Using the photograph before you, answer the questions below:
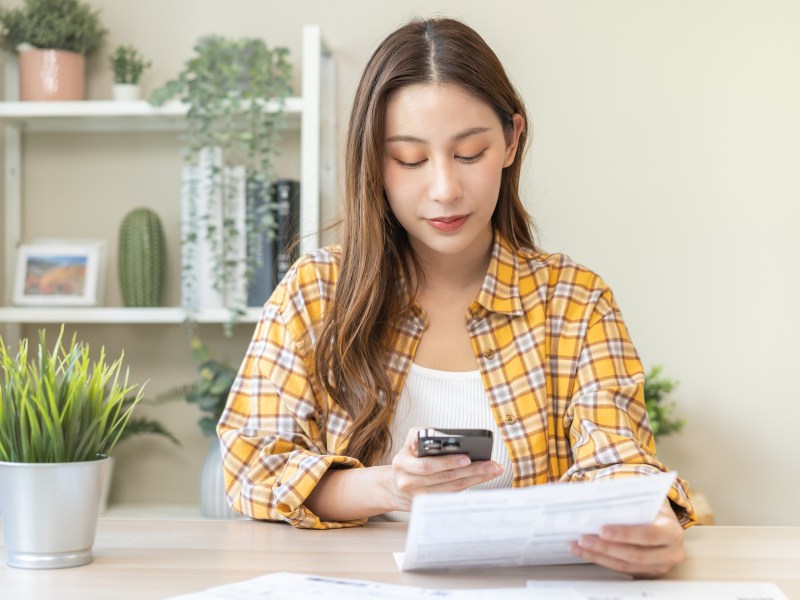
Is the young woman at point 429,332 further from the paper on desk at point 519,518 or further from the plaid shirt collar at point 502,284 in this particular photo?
the paper on desk at point 519,518

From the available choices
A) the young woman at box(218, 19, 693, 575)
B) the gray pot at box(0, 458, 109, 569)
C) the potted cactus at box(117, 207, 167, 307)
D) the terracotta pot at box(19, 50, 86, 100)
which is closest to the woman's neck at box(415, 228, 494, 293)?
the young woman at box(218, 19, 693, 575)

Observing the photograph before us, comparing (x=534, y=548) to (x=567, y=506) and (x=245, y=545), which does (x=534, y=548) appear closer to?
(x=567, y=506)

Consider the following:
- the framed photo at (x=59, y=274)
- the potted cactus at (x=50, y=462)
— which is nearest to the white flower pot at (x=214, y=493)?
the framed photo at (x=59, y=274)

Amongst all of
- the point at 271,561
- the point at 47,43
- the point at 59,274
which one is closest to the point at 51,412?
the point at 271,561

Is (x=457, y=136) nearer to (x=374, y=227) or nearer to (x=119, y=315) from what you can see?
(x=374, y=227)

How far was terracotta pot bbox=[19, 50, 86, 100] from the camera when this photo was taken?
2240mm

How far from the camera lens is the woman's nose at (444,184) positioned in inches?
52.5

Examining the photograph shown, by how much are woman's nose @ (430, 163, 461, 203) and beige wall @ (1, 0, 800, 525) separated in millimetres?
966

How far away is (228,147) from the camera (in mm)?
2188

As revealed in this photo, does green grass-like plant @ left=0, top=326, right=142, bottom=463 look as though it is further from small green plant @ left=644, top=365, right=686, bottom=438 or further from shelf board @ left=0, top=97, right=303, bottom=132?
small green plant @ left=644, top=365, right=686, bottom=438

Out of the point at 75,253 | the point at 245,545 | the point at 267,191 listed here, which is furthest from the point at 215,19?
the point at 245,545

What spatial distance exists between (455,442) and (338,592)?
194mm

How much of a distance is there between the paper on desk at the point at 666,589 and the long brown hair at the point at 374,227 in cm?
53

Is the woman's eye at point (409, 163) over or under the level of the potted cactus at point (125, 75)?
under
